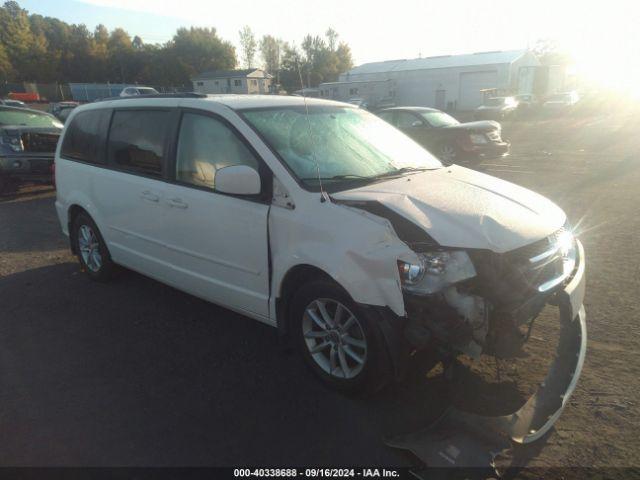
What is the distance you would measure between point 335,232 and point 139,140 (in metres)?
2.40

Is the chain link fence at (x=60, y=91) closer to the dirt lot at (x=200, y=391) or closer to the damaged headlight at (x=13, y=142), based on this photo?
the damaged headlight at (x=13, y=142)

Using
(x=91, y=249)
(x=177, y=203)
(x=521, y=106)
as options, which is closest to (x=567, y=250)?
(x=177, y=203)

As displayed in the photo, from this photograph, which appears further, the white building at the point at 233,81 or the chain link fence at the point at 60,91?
the white building at the point at 233,81

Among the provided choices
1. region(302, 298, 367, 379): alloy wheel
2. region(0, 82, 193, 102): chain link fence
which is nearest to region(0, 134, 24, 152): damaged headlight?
region(302, 298, 367, 379): alloy wheel

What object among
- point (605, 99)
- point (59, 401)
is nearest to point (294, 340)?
point (59, 401)

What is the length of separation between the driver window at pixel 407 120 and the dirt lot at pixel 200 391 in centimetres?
738

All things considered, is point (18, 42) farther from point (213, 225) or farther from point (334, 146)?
point (334, 146)

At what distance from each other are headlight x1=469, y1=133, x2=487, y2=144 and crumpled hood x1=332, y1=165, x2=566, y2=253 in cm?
836

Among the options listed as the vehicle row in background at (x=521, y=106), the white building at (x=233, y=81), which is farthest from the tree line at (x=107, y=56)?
the vehicle row in background at (x=521, y=106)

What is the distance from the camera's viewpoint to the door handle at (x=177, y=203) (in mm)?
3766

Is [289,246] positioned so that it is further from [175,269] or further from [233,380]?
[175,269]

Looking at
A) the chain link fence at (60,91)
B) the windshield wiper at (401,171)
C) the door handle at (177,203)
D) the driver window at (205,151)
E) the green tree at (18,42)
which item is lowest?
the door handle at (177,203)

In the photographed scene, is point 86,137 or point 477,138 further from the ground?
point 86,137

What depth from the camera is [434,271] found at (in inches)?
103
